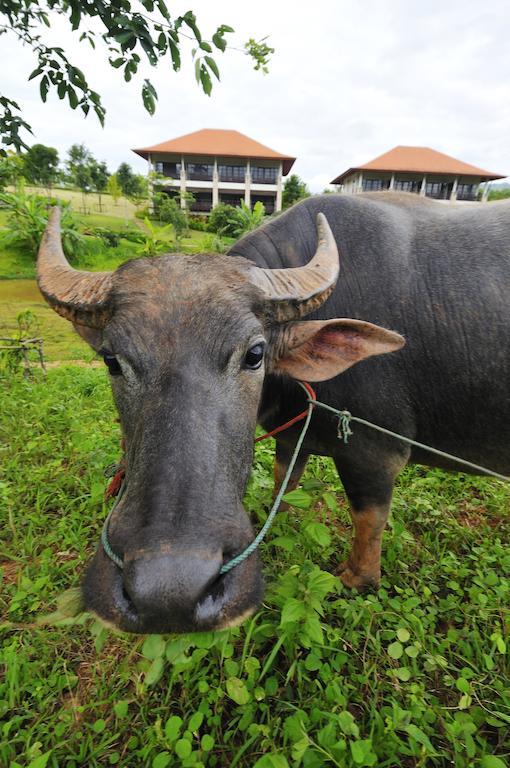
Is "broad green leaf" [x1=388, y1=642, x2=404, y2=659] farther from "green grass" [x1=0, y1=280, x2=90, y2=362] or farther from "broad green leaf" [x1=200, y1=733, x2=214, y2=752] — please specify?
"green grass" [x1=0, y1=280, x2=90, y2=362]

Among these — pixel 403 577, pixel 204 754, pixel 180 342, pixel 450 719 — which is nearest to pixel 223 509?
pixel 180 342

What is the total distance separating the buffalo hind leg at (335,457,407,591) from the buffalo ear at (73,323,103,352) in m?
1.45

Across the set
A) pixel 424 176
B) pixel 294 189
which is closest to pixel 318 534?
pixel 294 189

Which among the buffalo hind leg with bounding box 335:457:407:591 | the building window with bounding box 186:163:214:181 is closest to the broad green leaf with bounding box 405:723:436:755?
the buffalo hind leg with bounding box 335:457:407:591

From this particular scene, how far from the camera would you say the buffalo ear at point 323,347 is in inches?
69.0

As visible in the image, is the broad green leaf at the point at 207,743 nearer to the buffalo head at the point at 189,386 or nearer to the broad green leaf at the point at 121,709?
the broad green leaf at the point at 121,709

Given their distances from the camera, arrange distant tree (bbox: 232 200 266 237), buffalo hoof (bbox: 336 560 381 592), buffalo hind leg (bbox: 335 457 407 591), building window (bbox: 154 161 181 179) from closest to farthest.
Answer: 1. buffalo hind leg (bbox: 335 457 407 591)
2. buffalo hoof (bbox: 336 560 381 592)
3. distant tree (bbox: 232 200 266 237)
4. building window (bbox: 154 161 181 179)

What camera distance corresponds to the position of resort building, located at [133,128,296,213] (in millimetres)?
42844

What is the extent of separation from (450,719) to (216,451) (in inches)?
62.1

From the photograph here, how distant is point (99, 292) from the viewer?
1.68m

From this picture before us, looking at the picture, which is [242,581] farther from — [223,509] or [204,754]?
[204,754]

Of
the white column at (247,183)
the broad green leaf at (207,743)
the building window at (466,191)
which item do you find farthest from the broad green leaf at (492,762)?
the building window at (466,191)

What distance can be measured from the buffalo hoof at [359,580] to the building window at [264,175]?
157 ft

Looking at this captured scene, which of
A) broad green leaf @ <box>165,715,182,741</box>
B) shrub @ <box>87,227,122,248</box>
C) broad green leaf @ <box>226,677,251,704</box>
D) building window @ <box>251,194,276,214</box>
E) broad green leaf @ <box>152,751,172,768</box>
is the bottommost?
broad green leaf @ <box>152,751,172,768</box>
